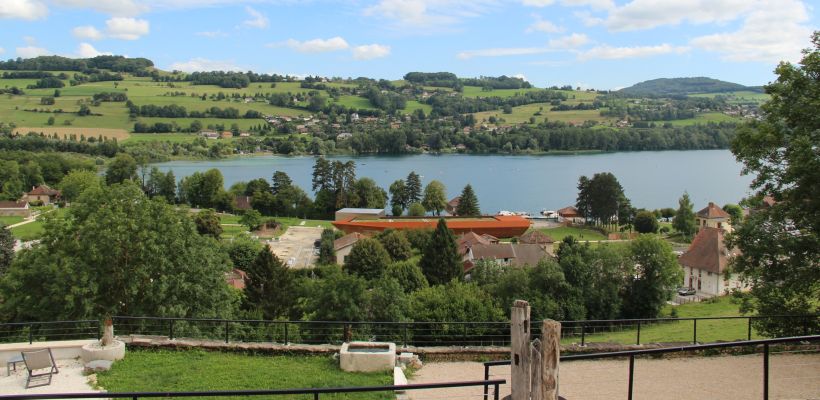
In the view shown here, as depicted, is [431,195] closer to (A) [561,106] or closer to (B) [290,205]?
(B) [290,205]

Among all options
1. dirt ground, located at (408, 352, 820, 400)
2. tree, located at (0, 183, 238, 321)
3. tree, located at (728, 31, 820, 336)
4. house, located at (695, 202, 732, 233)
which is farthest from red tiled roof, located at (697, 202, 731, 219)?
tree, located at (0, 183, 238, 321)

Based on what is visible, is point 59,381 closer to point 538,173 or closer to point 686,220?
point 686,220

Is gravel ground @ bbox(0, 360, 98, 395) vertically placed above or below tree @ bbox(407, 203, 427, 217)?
above

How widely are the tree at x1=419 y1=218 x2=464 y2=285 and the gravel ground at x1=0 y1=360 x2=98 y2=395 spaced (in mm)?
25793

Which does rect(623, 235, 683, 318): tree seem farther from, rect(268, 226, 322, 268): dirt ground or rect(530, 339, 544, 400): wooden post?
rect(530, 339, 544, 400): wooden post

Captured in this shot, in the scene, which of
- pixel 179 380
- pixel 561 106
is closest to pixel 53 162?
pixel 179 380

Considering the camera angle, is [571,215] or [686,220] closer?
[686,220]

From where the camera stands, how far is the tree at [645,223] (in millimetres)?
58719

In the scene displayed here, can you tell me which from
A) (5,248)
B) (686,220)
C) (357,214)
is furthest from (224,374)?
(686,220)

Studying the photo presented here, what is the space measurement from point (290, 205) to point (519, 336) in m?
64.5

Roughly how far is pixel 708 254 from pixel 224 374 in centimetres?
3383

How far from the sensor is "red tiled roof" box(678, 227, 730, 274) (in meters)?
35.3

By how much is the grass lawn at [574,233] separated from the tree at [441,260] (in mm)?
20986

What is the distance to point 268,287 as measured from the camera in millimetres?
A: 26938
